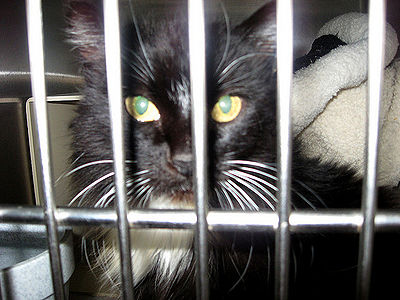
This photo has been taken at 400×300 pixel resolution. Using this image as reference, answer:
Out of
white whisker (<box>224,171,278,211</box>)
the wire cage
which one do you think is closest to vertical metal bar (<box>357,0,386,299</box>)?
the wire cage

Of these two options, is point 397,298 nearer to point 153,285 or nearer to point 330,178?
point 330,178

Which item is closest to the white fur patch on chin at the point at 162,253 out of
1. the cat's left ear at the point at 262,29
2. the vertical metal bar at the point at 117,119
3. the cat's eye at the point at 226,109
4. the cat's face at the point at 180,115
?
the cat's face at the point at 180,115

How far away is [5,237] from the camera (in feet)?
2.65

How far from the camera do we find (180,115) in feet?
2.33

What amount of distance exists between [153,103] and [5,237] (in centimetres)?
46

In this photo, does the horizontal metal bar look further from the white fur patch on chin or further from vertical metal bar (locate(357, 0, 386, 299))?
the white fur patch on chin

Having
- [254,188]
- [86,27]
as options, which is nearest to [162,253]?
[254,188]

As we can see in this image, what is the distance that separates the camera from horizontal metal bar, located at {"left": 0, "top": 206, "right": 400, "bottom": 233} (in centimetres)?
41

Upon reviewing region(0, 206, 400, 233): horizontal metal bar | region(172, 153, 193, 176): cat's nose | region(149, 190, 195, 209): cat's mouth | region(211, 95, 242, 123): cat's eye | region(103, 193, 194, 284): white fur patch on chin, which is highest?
region(211, 95, 242, 123): cat's eye

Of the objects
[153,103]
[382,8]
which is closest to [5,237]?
[153,103]

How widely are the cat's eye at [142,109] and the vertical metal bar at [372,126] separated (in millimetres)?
463

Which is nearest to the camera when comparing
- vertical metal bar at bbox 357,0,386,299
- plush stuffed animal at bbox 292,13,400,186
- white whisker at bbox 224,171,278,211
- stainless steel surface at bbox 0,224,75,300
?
vertical metal bar at bbox 357,0,386,299

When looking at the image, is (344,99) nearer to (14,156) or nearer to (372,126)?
(372,126)

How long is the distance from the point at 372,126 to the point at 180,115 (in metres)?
0.40
